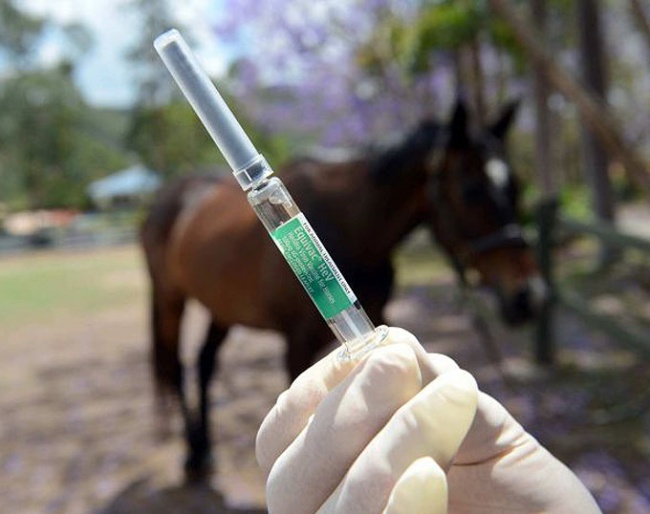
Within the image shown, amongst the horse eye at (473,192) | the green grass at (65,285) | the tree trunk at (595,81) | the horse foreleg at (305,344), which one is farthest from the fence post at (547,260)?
the green grass at (65,285)

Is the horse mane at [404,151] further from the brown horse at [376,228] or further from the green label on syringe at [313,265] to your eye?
the green label on syringe at [313,265]

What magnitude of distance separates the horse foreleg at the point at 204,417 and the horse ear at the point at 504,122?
1.83m

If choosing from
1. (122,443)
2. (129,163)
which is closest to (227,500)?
(122,443)

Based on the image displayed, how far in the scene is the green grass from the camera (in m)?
10.0

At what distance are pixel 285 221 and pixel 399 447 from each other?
0.99ft

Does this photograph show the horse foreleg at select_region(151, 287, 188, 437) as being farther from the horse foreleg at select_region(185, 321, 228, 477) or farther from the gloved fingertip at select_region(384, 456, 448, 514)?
the gloved fingertip at select_region(384, 456, 448, 514)

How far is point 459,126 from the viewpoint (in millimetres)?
2715

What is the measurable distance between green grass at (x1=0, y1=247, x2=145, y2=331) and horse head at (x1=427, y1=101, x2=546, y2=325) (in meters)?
7.81

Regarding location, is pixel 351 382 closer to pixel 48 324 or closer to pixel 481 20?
pixel 48 324

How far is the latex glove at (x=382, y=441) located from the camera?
687 millimetres

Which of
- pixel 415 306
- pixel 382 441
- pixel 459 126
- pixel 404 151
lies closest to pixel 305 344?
pixel 404 151

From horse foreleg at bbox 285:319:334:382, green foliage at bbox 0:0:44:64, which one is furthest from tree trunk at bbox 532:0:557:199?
green foliage at bbox 0:0:44:64

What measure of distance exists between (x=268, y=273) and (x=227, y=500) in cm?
129

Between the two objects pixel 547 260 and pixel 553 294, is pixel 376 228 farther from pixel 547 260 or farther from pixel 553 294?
pixel 553 294
